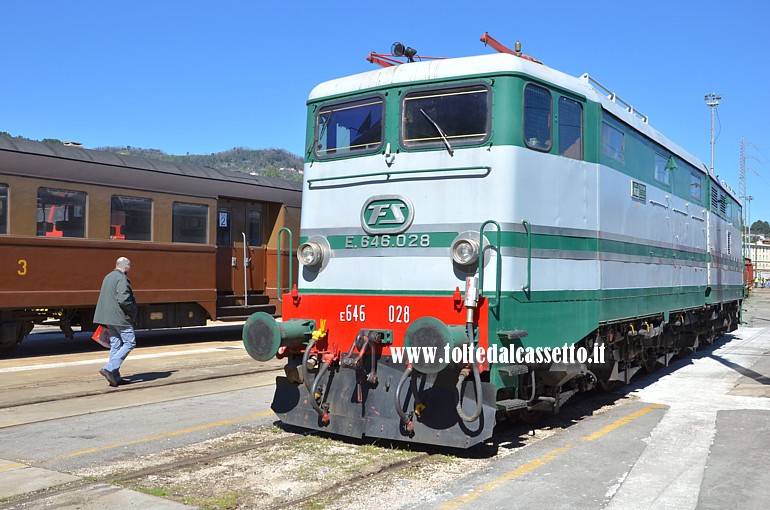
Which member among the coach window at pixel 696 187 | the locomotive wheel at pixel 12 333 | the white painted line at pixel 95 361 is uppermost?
the coach window at pixel 696 187

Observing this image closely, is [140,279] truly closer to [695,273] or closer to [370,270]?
[370,270]

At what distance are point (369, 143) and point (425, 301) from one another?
71.1 inches

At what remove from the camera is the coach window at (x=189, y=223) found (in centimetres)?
1580

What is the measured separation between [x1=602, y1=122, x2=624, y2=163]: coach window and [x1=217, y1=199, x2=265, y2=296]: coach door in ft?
34.3

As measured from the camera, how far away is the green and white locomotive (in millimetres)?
6512

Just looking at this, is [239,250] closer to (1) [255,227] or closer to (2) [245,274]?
(2) [245,274]

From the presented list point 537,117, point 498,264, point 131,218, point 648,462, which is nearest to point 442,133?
point 537,117

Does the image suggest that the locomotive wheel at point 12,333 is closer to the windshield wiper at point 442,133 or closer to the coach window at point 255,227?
the coach window at point 255,227

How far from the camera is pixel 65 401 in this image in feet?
30.8

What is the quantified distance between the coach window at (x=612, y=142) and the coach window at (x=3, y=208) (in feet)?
33.7

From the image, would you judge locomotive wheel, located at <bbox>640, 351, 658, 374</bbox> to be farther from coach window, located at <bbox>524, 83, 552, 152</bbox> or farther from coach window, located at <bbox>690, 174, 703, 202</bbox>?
coach window, located at <bbox>524, 83, 552, 152</bbox>

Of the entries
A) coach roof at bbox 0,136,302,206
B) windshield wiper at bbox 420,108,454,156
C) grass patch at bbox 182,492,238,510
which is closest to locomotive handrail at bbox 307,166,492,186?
windshield wiper at bbox 420,108,454,156

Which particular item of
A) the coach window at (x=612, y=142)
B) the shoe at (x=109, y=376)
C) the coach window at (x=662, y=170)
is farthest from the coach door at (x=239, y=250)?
the coach window at (x=612, y=142)

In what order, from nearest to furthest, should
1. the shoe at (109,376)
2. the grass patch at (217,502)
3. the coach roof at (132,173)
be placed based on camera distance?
the grass patch at (217,502), the shoe at (109,376), the coach roof at (132,173)
